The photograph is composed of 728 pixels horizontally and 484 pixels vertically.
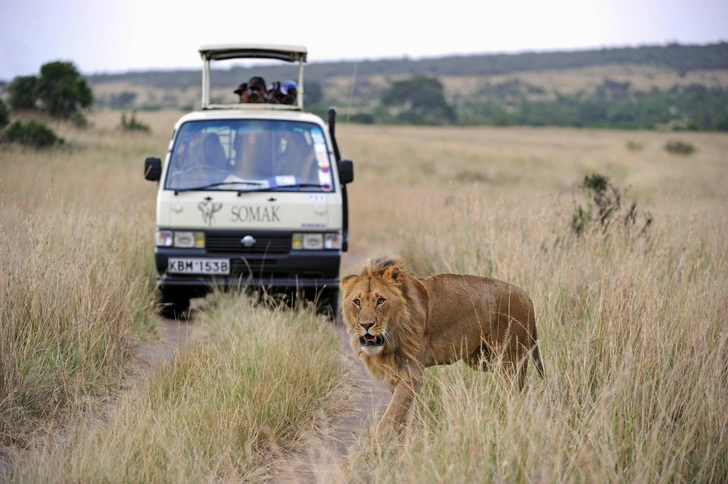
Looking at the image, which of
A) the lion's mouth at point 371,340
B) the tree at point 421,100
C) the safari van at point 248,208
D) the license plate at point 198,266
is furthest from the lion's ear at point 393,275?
the tree at point 421,100

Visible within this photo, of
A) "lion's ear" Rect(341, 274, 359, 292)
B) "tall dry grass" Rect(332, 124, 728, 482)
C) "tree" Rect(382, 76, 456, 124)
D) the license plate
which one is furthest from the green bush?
"tree" Rect(382, 76, 456, 124)

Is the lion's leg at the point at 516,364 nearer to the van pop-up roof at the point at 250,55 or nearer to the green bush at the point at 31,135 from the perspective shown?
the van pop-up roof at the point at 250,55

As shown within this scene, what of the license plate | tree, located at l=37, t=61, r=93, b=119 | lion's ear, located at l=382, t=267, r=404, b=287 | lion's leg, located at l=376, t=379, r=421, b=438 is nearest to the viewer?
lion's leg, located at l=376, t=379, r=421, b=438

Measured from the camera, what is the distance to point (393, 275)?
4.86 m

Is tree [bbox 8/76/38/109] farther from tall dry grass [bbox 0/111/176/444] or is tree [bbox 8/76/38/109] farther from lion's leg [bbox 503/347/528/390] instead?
lion's leg [bbox 503/347/528/390]

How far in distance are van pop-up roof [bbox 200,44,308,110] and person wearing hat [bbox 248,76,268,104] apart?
0.96 feet

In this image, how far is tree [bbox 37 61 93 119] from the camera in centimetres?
2628

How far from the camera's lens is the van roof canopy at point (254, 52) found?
9281 mm

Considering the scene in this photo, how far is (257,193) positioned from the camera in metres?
8.12

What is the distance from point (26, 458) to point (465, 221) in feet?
18.2

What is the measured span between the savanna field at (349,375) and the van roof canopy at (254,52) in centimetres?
191

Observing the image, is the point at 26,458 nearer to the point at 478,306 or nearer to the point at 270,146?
the point at 478,306

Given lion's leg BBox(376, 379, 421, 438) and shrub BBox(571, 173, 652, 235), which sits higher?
shrub BBox(571, 173, 652, 235)

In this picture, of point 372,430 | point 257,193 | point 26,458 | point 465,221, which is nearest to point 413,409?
point 372,430
